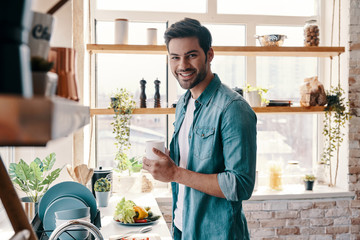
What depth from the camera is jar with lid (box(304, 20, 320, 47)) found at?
9.85 ft

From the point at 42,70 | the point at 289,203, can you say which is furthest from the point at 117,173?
the point at 42,70

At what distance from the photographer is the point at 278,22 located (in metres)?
3.29

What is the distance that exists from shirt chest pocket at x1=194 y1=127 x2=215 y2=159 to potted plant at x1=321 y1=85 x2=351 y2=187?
67.6 inches

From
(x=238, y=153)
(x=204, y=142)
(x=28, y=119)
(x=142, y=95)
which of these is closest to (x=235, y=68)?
(x=142, y=95)

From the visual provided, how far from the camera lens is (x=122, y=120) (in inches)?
112

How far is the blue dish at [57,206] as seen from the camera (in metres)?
1.55

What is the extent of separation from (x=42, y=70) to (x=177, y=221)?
1526 mm

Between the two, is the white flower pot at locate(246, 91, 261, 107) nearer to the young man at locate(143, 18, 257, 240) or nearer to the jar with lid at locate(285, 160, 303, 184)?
the jar with lid at locate(285, 160, 303, 184)

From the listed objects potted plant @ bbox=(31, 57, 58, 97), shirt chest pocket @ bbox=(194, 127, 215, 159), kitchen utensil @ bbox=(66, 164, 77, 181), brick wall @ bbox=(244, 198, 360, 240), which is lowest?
brick wall @ bbox=(244, 198, 360, 240)

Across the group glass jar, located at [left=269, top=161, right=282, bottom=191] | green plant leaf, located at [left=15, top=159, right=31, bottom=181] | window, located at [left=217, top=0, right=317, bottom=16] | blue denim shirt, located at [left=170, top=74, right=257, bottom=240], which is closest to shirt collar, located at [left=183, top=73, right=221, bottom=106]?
blue denim shirt, located at [left=170, top=74, right=257, bottom=240]

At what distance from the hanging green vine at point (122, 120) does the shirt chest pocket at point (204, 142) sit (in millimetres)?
1220

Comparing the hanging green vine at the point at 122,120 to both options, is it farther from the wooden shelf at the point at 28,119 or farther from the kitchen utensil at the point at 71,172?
the wooden shelf at the point at 28,119

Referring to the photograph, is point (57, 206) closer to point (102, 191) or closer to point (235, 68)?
point (102, 191)

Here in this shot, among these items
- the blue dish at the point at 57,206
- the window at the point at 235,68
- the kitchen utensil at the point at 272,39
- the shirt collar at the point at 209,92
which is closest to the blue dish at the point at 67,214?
the blue dish at the point at 57,206
